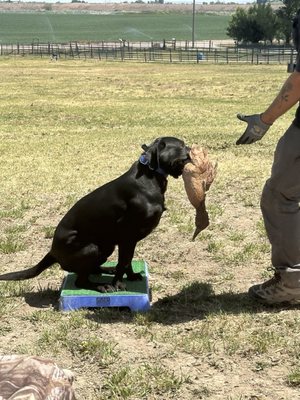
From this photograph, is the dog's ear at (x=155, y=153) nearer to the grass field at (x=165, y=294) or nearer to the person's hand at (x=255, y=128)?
the person's hand at (x=255, y=128)

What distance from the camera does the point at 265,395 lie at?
3.34 m

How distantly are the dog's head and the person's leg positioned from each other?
0.62 metres

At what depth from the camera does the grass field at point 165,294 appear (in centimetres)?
355

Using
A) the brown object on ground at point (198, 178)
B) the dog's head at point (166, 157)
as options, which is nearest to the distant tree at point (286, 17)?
the brown object on ground at point (198, 178)

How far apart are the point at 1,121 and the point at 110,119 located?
8.46ft

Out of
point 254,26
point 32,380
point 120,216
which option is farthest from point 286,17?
point 32,380

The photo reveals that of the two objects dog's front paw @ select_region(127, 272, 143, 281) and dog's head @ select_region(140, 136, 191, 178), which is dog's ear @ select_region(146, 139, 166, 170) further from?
dog's front paw @ select_region(127, 272, 143, 281)

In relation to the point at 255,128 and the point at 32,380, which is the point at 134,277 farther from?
the point at 32,380

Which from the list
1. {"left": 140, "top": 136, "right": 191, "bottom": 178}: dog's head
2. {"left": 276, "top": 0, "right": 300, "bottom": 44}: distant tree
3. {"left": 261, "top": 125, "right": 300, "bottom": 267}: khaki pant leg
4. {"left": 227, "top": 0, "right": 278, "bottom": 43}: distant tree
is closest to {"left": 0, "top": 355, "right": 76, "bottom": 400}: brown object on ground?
{"left": 140, "top": 136, "right": 191, "bottom": 178}: dog's head

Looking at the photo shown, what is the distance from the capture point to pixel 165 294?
488 cm

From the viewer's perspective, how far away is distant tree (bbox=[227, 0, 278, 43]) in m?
100

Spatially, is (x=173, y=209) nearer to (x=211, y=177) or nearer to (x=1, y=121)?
(x=211, y=177)

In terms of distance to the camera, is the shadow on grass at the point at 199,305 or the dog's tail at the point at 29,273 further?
the dog's tail at the point at 29,273

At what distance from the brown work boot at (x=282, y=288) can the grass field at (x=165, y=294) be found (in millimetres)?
86
